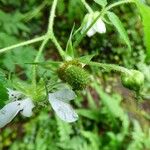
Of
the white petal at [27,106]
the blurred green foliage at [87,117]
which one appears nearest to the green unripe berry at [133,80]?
the white petal at [27,106]

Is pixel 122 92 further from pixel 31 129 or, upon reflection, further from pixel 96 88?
pixel 31 129

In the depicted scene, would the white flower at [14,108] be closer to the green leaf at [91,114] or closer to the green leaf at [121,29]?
the green leaf at [121,29]

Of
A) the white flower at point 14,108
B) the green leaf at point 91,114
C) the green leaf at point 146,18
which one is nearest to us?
the green leaf at point 146,18

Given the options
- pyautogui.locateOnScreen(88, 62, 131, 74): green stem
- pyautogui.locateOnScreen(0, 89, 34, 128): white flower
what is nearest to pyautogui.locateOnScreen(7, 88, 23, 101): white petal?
pyautogui.locateOnScreen(0, 89, 34, 128): white flower

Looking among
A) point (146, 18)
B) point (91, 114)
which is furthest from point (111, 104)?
point (146, 18)

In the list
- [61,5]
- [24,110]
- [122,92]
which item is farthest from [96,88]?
[24,110]

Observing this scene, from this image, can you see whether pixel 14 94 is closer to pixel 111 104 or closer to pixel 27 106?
pixel 27 106

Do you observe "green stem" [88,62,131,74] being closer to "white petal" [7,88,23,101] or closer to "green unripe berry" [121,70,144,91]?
"green unripe berry" [121,70,144,91]
